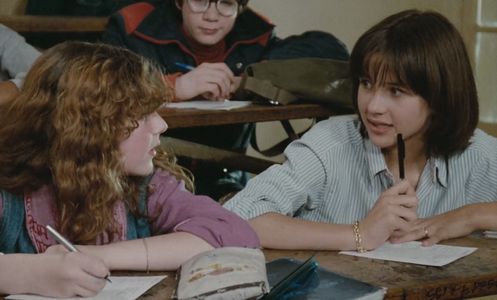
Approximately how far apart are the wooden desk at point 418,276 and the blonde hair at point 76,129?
214 mm

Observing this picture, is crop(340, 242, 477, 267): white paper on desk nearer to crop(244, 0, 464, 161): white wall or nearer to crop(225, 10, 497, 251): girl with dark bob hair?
crop(225, 10, 497, 251): girl with dark bob hair

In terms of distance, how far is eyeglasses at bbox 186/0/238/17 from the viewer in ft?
10.6

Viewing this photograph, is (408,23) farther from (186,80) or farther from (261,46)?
(261,46)

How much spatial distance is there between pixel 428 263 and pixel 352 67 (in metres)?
0.67

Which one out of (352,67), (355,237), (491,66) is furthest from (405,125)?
(491,66)

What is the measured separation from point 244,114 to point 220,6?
0.67 m

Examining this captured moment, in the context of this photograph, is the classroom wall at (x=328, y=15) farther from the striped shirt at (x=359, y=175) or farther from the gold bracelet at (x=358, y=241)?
the gold bracelet at (x=358, y=241)

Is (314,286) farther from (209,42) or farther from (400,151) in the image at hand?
(209,42)

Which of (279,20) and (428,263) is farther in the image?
(279,20)

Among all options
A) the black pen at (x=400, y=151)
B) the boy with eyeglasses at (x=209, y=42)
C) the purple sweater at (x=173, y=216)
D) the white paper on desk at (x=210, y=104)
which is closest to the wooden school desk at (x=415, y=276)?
the purple sweater at (x=173, y=216)

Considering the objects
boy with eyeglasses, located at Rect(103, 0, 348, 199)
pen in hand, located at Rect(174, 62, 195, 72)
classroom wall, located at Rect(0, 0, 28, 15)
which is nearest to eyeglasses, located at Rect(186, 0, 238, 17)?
boy with eyeglasses, located at Rect(103, 0, 348, 199)

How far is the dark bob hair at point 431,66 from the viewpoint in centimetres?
213

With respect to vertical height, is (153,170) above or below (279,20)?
above

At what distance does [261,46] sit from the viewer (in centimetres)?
347
